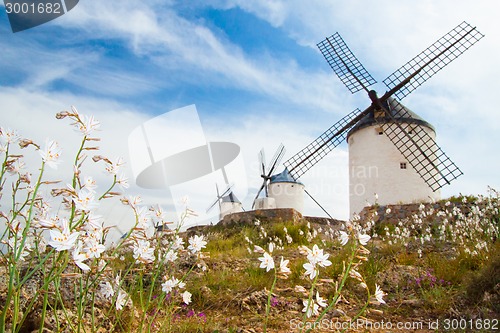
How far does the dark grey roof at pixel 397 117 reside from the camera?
18031 mm

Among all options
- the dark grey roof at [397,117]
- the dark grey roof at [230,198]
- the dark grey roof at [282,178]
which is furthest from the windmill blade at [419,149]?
the dark grey roof at [230,198]

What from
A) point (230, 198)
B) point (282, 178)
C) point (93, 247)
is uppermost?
point (282, 178)

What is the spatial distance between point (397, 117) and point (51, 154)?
18239 mm

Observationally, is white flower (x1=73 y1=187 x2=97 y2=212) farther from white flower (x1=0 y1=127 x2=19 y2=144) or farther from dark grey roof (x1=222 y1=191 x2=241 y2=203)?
dark grey roof (x1=222 y1=191 x2=241 y2=203)

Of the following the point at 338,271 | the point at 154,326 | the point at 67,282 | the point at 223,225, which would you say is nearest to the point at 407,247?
the point at 338,271

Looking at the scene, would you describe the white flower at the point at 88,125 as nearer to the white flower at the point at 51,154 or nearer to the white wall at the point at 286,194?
the white flower at the point at 51,154

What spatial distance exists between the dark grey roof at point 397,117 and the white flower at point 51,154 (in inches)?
700

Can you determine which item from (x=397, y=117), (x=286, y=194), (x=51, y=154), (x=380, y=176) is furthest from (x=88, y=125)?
(x=286, y=194)

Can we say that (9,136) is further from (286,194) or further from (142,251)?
(286,194)

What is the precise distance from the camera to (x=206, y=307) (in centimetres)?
503

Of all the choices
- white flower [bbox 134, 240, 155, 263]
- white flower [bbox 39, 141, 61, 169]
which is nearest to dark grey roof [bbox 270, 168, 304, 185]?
white flower [bbox 134, 240, 155, 263]

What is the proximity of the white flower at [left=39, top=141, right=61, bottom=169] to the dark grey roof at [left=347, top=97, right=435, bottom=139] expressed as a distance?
17.8m

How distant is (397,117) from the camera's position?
59.8 ft

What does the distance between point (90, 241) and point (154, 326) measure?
2.14m
